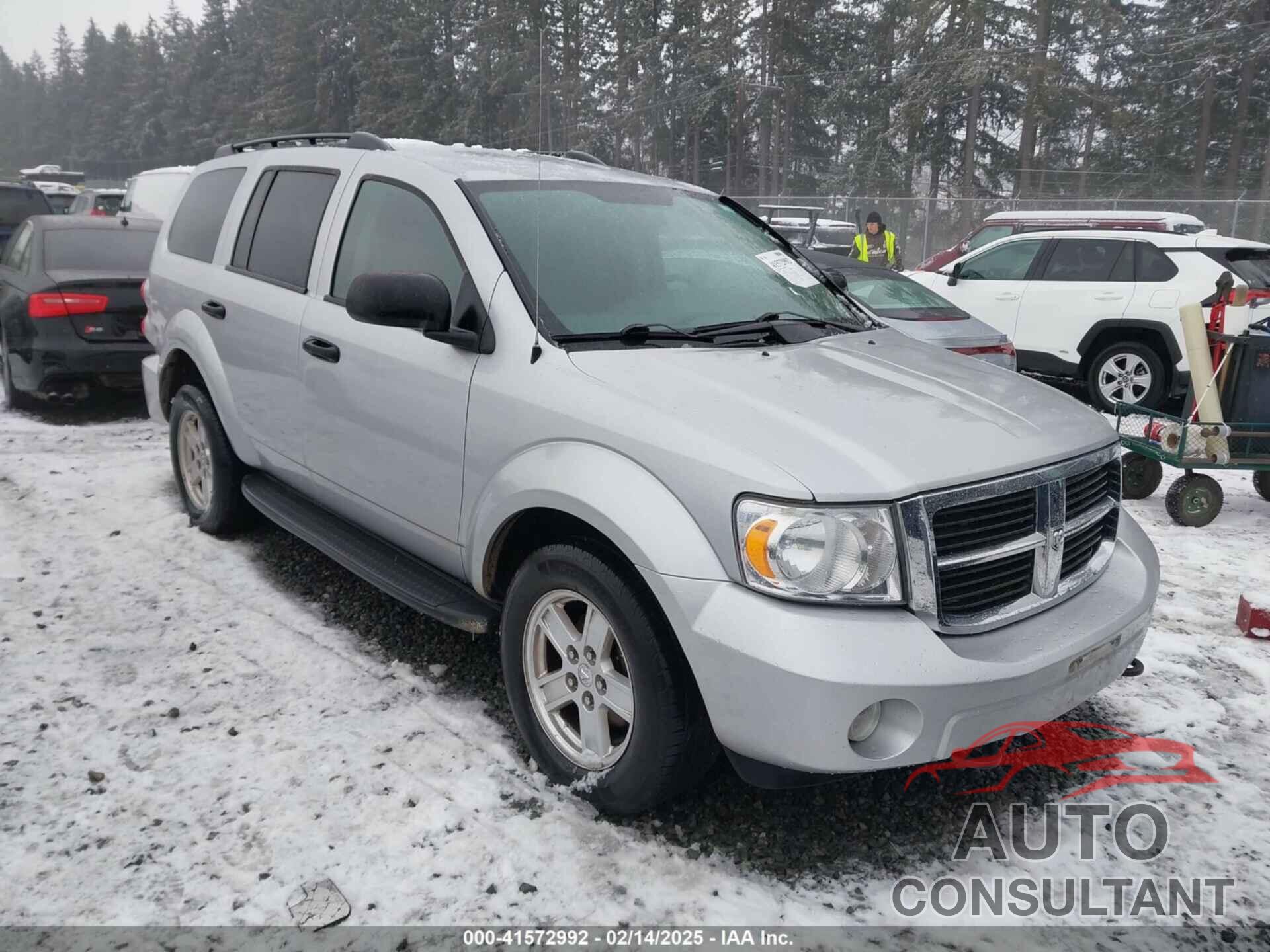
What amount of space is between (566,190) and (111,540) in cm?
335

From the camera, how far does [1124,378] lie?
970cm

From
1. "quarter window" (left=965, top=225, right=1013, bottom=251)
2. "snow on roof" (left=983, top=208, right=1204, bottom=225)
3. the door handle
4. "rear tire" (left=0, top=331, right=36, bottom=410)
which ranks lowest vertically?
"rear tire" (left=0, top=331, right=36, bottom=410)

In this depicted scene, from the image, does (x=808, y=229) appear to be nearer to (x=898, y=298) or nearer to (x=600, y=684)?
(x=898, y=298)

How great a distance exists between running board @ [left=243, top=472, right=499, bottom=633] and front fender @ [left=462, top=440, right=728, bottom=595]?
33 cm

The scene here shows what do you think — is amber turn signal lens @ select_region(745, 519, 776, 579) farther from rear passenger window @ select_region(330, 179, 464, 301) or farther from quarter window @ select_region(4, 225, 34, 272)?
quarter window @ select_region(4, 225, 34, 272)

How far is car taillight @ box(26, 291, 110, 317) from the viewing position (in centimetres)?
742

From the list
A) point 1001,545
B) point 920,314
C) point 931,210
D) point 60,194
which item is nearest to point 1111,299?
point 920,314

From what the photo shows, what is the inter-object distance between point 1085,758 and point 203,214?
4.97 m

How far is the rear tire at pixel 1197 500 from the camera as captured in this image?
6070 mm

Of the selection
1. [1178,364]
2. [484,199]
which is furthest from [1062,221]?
[484,199]

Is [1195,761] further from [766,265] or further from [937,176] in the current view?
[937,176]

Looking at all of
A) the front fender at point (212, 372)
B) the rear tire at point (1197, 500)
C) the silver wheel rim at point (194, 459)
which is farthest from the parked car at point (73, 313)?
the rear tire at point (1197, 500)

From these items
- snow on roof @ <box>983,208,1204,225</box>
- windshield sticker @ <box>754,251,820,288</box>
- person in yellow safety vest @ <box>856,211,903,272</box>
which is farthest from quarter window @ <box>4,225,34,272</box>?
snow on roof @ <box>983,208,1204,225</box>

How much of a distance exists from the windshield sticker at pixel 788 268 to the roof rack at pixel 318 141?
1.63 m
